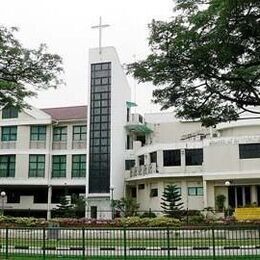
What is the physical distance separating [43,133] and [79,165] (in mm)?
4579

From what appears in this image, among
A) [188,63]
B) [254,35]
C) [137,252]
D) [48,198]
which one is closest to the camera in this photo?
[254,35]

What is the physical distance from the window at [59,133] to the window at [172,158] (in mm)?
10310

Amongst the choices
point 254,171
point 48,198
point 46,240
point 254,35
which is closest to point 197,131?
point 254,171

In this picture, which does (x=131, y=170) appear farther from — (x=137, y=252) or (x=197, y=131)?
(x=137, y=252)

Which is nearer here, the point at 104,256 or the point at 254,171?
the point at 104,256

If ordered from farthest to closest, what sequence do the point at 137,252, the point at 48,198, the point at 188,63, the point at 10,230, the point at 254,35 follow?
1. the point at 48,198
2. the point at 10,230
3. the point at 137,252
4. the point at 188,63
5. the point at 254,35

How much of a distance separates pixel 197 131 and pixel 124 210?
10.5 metres

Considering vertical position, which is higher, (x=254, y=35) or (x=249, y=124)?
(x=249, y=124)

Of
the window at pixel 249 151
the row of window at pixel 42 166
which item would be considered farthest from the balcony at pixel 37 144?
the window at pixel 249 151

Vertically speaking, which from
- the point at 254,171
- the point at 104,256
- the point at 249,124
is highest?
the point at 249,124

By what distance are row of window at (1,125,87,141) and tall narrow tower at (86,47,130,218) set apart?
2158mm

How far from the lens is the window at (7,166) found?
4650 centimetres

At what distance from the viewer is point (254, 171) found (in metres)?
37.4

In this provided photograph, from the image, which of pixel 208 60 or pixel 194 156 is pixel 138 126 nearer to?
pixel 194 156
